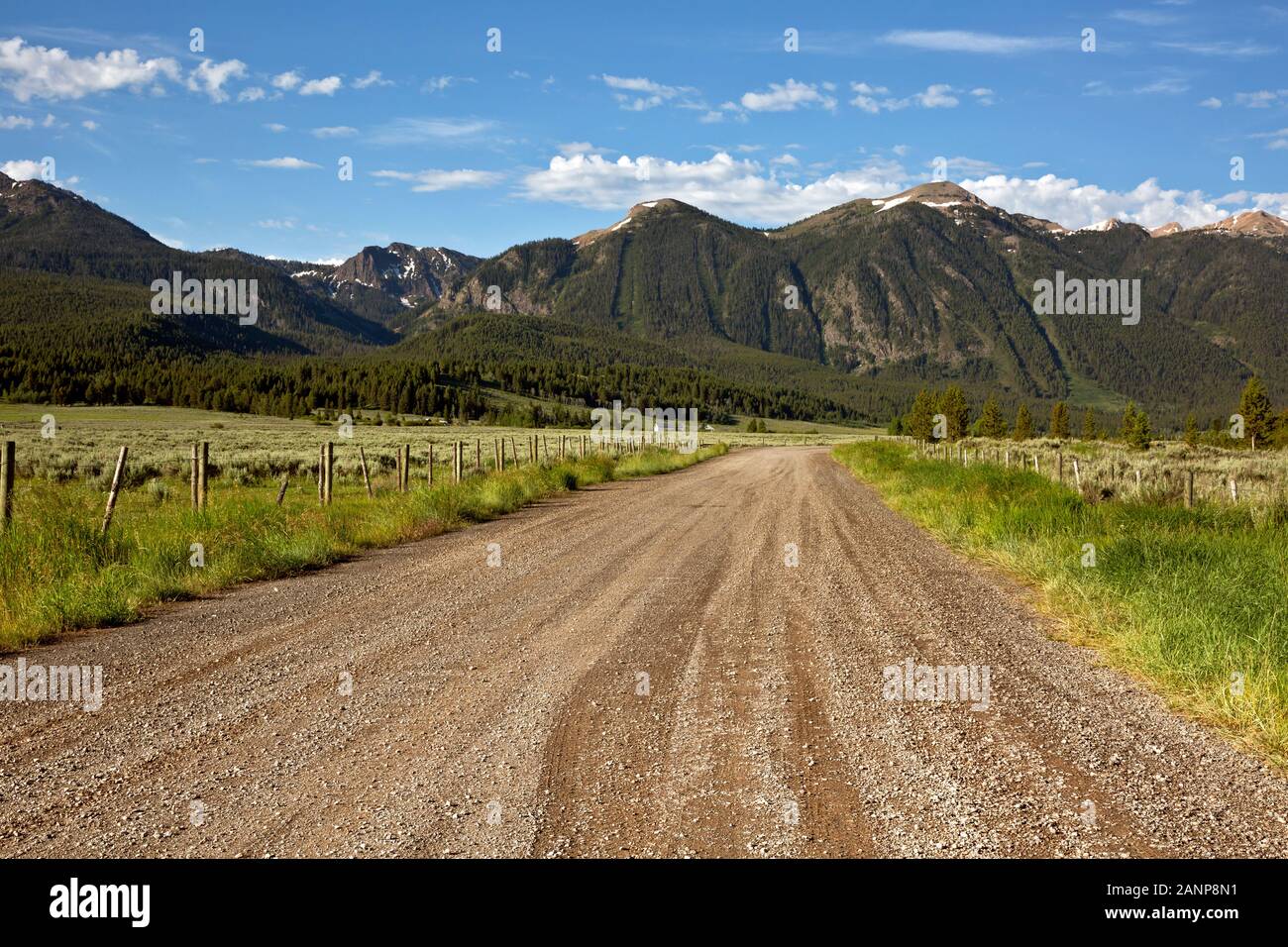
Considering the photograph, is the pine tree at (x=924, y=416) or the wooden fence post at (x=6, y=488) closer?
the wooden fence post at (x=6, y=488)

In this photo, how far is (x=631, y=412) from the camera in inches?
6127

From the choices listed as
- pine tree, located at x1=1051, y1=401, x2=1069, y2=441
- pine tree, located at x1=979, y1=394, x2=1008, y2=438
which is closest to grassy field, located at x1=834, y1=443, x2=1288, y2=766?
pine tree, located at x1=979, y1=394, x2=1008, y2=438

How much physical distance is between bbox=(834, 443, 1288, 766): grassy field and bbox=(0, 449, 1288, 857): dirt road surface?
0.33 m

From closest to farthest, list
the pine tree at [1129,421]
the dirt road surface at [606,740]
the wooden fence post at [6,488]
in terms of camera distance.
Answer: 1. the dirt road surface at [606,740]
2. the wooden fence post at [6,488]
3. the pine tree at [1129,421]

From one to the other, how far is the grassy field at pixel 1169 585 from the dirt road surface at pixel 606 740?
332 millimetres

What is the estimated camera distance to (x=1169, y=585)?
7.54 m

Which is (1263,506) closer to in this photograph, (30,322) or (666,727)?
(666,727)

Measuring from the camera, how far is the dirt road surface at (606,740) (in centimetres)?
364

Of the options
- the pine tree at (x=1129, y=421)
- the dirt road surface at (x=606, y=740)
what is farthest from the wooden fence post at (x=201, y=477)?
the pine tree at (x=1129, y=421)

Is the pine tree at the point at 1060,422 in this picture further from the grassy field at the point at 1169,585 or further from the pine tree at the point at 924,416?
the grassy field at the point at 1169,585

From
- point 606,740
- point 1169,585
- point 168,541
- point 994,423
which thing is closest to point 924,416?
point 994,423

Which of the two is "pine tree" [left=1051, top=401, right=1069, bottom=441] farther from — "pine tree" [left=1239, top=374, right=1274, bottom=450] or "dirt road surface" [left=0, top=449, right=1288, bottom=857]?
"dirt road surface" [left=0, top=449, right=1288, bottom=857]

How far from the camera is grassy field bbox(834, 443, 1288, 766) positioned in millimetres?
5227

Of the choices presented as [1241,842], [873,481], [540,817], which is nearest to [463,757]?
[540,817]
